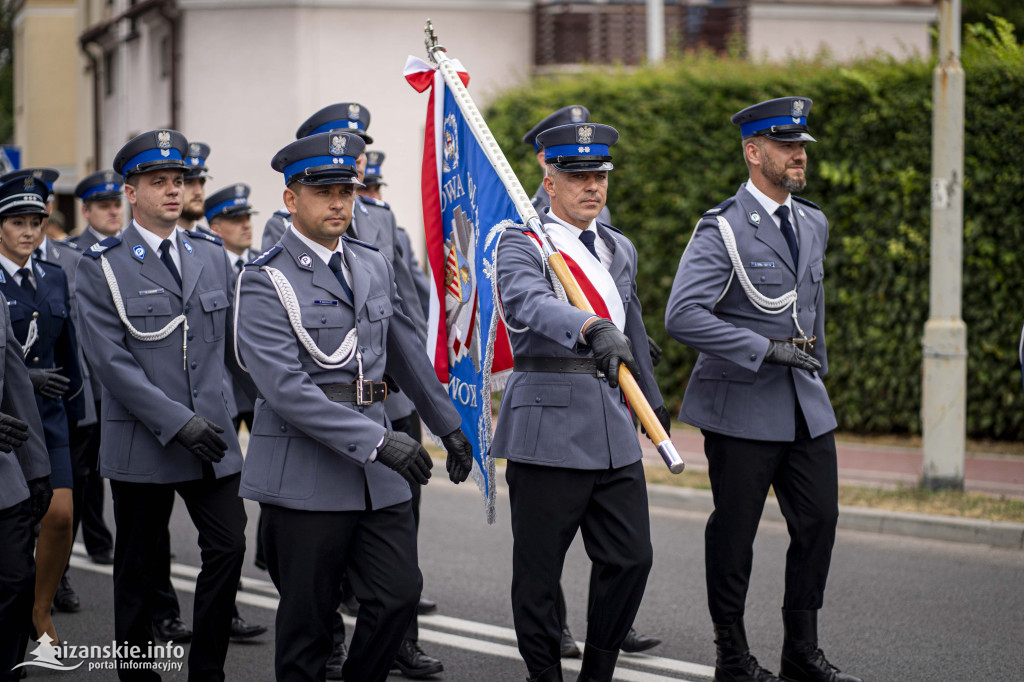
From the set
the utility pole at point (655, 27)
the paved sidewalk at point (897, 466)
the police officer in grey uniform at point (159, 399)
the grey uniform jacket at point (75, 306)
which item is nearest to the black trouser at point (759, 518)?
the police officer in grey uniform at point (159, 399)

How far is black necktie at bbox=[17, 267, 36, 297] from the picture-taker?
628 cm

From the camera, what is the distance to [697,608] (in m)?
6.83

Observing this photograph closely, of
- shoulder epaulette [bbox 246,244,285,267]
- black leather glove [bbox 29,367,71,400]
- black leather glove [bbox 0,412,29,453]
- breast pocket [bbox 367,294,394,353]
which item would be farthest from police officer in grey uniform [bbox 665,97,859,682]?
black leather glove [bbox 29,367,71,400]

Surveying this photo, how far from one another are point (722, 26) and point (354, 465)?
18083mm

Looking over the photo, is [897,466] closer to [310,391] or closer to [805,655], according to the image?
[805,655]

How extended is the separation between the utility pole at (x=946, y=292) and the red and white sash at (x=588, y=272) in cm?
509

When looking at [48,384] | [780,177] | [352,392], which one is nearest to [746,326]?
[780,177]

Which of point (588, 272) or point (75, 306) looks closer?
point (588, 272)

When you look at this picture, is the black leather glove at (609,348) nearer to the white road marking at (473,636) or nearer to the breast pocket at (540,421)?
the breast pocket at (540,421)

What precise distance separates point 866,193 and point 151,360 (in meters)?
7.77

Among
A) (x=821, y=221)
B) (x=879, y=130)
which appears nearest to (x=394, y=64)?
(x=879, y=130)

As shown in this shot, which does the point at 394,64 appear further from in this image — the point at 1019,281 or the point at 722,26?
the point at 1019,281

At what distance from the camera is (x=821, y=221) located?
5.81 m

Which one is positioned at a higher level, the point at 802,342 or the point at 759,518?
the point at 802,342
